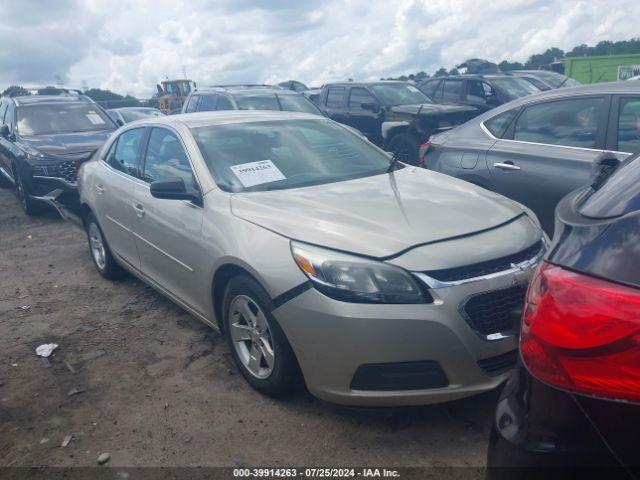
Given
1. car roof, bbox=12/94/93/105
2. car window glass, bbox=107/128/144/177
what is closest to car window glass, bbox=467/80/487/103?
car roof, bbox=12/94/93/105

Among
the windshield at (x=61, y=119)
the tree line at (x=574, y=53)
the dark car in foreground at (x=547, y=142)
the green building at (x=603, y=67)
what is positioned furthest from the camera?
the tree line at (x=574, y=53)

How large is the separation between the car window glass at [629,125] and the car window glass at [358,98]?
7.35 m

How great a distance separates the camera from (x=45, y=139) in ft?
28.2

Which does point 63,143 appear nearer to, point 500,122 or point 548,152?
point 500,122

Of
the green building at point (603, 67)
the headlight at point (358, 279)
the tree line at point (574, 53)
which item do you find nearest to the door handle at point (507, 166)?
the headlight at point (358, 279)

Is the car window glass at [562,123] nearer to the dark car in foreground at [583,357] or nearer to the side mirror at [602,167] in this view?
the side mirror at [602,167]

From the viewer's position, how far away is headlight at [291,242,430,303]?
256 centimetres

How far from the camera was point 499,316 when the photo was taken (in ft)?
8.66

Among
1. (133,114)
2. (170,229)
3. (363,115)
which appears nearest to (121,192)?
(170,229)

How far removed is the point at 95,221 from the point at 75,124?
15.8 ft

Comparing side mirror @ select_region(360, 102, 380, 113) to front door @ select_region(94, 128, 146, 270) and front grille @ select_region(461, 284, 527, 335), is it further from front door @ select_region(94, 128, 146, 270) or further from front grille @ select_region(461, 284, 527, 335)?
front grille @ select_region(461, 284, 527, 335)

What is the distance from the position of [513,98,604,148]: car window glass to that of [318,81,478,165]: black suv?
3.85 metres

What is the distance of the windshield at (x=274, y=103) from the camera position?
395 inches

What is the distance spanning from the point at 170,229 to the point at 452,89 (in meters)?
9.99
